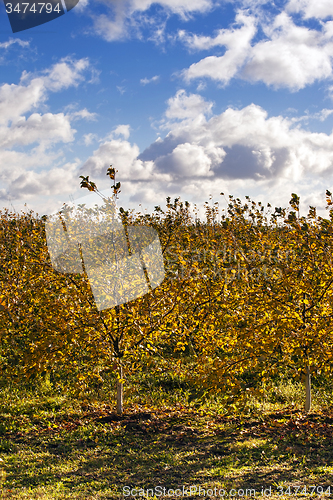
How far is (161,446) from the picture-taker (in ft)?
16.7

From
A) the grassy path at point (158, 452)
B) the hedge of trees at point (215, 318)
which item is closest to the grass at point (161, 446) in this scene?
the grassy path at point (158, 452)

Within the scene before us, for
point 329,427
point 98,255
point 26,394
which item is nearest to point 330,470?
point 329,427

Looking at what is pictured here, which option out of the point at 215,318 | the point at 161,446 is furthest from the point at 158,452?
the point at 215,318

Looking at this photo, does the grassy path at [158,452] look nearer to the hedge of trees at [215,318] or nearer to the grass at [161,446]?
the grass at [161,446]

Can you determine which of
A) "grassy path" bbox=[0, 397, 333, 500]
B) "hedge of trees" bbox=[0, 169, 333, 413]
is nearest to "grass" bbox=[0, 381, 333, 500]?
"grassy path" bbox=[0, 397, 333, 500]

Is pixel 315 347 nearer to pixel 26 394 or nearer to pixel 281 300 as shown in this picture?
pixel 281 300

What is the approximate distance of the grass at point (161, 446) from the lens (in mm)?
4074

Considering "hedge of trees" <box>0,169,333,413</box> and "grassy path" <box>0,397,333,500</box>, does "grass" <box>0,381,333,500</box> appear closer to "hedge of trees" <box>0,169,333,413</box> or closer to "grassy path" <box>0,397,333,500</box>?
"grassy path" <box>0,397,333,500</box>

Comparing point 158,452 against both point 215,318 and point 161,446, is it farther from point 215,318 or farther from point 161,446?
point 215,318

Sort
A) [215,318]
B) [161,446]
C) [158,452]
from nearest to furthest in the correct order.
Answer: [158,452] < [161,446] < [215,318]

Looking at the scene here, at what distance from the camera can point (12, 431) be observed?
5785mm

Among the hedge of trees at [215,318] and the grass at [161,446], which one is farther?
the hedge of trees at [215,318]

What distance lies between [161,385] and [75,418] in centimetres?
197

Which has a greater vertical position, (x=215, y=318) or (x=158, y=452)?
(x=215, y=318)
